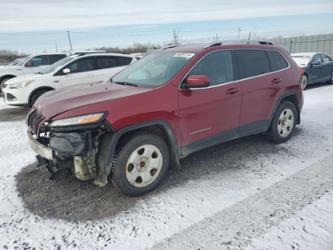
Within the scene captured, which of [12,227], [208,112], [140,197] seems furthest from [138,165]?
[12,227]

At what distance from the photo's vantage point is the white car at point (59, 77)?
818 centimetres

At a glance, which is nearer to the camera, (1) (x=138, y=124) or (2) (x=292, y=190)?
(1) (x=138, y=124)

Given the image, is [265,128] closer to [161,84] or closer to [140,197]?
[161,84]

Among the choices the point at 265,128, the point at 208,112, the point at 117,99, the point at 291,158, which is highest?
the point at 117,99

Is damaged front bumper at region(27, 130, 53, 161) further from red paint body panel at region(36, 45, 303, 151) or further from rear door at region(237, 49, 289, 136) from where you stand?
rear door at region(237, 49, 289, 136)

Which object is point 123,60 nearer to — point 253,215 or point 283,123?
point 283,123

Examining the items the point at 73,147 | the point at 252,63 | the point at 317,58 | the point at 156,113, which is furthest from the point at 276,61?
the point at 317,58

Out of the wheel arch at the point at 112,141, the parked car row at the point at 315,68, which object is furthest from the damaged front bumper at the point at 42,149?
the parked car row at the point at 315,68

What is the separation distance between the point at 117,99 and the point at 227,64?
5.91 ft

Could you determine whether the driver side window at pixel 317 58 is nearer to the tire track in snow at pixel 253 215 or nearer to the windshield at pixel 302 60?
the windshield at pixel 302 60

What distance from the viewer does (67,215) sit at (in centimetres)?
324

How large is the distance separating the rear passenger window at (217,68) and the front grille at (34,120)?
6.35ft

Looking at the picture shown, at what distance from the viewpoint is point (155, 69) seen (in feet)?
13.7

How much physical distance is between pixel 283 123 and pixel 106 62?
5.89m
